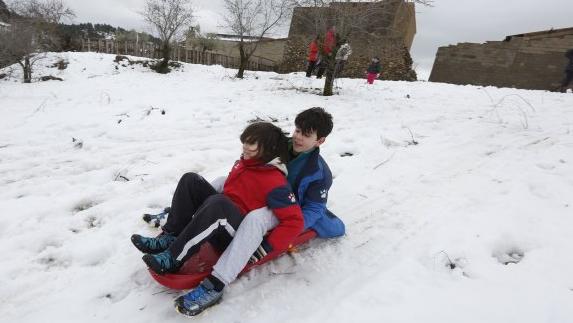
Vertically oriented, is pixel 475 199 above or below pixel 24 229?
above

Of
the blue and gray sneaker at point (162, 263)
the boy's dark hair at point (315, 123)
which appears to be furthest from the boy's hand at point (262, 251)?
the boy's dark hair at point (315, 123)

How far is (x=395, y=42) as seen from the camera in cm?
1423

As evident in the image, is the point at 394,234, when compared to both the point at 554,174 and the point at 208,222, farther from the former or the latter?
the point at 554,174

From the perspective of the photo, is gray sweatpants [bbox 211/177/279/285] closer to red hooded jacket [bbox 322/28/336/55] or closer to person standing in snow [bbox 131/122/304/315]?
person standing in snow [bbox 131/122/304/315]

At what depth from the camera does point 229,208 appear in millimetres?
1879

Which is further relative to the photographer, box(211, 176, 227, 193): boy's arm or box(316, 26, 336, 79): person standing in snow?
box(316, 26, 336, 79): person standing in snow

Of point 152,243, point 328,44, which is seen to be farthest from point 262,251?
point 328,44

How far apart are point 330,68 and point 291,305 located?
642 cm

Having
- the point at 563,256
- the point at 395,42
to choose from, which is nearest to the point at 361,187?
the point at 563,256

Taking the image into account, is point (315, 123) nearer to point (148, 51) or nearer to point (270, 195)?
point (270, 195)

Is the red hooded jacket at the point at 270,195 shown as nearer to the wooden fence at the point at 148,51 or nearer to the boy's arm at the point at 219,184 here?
the boy's arm at the point at 219,184

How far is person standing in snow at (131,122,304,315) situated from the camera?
1.84 meters

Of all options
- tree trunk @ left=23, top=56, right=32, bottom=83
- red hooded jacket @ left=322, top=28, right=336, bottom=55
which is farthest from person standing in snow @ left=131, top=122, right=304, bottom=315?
tree trunk @ left=23, top=56, right=32, bottom=83

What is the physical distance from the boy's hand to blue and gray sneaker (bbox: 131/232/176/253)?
0.56m
